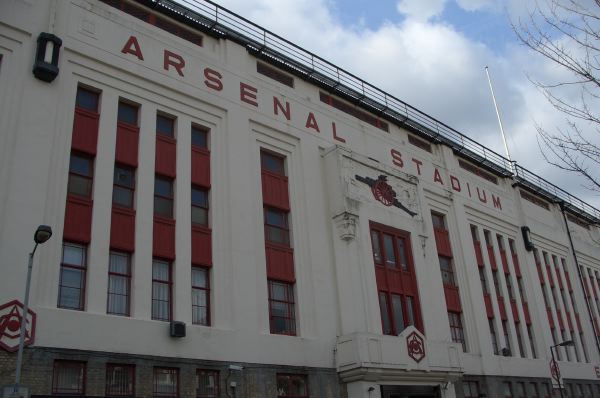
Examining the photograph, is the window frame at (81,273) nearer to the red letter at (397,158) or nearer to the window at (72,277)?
the window at (72,277)

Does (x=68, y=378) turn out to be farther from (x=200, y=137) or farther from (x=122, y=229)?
(x=200, y=137)

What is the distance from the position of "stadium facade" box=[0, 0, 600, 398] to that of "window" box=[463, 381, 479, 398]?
0.12m

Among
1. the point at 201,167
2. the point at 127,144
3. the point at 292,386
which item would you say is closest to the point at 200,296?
the point at 292,386

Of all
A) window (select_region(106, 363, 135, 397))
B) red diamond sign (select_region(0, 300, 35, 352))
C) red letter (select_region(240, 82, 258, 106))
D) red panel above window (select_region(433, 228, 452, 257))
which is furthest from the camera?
red panel above window (select_region(433, 228, 452, 257))

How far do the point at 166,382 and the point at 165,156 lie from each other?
335 inches

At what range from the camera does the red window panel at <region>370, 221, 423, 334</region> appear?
2800 centimetres

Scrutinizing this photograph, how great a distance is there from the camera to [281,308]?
24.5m

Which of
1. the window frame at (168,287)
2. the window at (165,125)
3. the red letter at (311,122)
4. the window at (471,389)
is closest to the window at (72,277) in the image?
the window frame at (168,287)

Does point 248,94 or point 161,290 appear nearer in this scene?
point 161,290

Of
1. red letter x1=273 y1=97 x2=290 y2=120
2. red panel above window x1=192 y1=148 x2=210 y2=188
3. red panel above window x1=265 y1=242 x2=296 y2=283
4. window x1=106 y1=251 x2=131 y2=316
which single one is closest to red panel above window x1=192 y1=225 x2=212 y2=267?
red panel above window x1=192 y1=148 x2=210 y2=188

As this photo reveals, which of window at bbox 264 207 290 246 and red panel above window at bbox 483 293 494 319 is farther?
red panel above window at bbox 483 293 494 319

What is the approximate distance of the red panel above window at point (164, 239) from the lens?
2147 cm

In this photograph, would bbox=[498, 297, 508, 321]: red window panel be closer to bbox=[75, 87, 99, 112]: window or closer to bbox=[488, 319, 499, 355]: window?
bbox=[488, 319, 499, 355]: window

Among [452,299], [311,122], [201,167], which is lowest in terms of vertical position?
[452,299]
